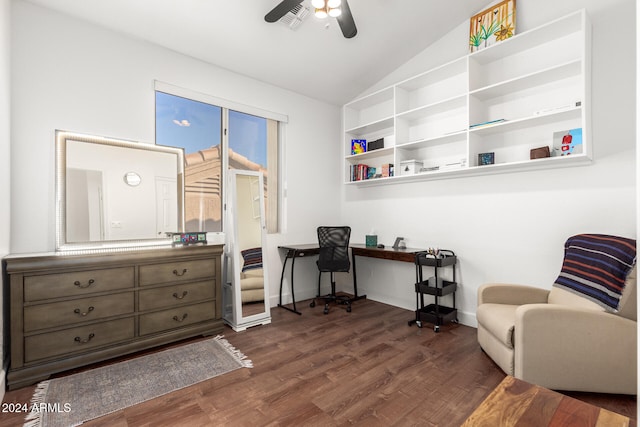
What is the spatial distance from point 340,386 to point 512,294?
1644 millimetres

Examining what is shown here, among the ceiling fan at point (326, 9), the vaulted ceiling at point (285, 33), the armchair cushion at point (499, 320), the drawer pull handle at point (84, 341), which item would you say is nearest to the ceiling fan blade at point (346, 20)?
the ceiling fan at point (326, 9)

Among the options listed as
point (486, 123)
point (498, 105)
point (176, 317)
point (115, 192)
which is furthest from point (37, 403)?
point (498, 105)

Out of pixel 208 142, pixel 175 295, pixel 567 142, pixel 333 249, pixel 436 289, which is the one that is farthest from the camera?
pixel 333 249

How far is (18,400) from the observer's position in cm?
201

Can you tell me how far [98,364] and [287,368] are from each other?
1.49m

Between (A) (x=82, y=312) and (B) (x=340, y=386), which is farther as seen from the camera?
(A) (x=82, y=312)

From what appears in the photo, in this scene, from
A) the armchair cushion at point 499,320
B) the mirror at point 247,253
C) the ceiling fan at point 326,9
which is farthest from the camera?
the mirror at point 247,253

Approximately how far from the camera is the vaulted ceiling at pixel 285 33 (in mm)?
2760

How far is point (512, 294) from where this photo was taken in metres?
2.66

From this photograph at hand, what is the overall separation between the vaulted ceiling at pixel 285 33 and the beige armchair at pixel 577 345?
9.21ft

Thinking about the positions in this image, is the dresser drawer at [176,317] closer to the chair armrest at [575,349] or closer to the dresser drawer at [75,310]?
the dresser drawer at [75,310]

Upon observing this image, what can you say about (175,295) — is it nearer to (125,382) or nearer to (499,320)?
(125,382)

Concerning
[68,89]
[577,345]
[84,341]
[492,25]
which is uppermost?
[492,25]

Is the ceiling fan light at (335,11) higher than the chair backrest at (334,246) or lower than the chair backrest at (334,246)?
higher
